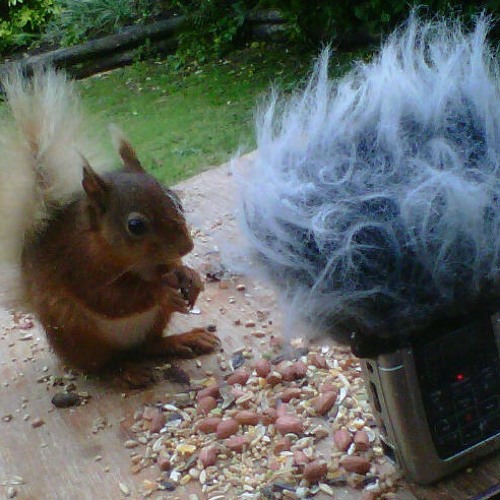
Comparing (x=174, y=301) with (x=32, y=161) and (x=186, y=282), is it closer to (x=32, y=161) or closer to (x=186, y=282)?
(x=186, y=282)

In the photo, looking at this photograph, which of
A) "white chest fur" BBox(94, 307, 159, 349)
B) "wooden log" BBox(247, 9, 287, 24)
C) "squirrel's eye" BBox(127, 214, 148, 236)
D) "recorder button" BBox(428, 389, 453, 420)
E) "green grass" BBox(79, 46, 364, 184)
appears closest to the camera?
"recorder button" BBox(428, 389, 453, 420)

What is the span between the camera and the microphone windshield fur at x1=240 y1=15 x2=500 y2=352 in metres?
0.67

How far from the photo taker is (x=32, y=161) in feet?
3.46

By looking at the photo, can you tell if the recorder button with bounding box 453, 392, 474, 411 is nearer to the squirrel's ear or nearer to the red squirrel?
the red squirrel

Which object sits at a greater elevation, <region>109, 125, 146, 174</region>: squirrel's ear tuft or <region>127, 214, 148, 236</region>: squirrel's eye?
<region>109, 125, 146, 174</region>: squirrel's ear tuft

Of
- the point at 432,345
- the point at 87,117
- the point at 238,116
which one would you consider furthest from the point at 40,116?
the point at 238,116

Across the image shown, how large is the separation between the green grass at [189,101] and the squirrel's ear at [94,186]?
26.2 inches

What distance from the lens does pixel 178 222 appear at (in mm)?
993

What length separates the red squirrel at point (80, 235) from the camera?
100 centimetres

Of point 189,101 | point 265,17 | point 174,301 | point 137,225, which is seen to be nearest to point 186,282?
point 174,301

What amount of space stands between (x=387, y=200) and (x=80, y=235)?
1.58ft

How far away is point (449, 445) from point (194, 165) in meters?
1.16

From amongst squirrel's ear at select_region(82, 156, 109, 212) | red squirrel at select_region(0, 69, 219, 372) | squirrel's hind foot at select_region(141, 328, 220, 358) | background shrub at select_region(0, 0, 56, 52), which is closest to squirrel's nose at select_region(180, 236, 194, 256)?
red squirrel at select_region(0, 69, 219, 372)

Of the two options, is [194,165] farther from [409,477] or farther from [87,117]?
[409,477]
